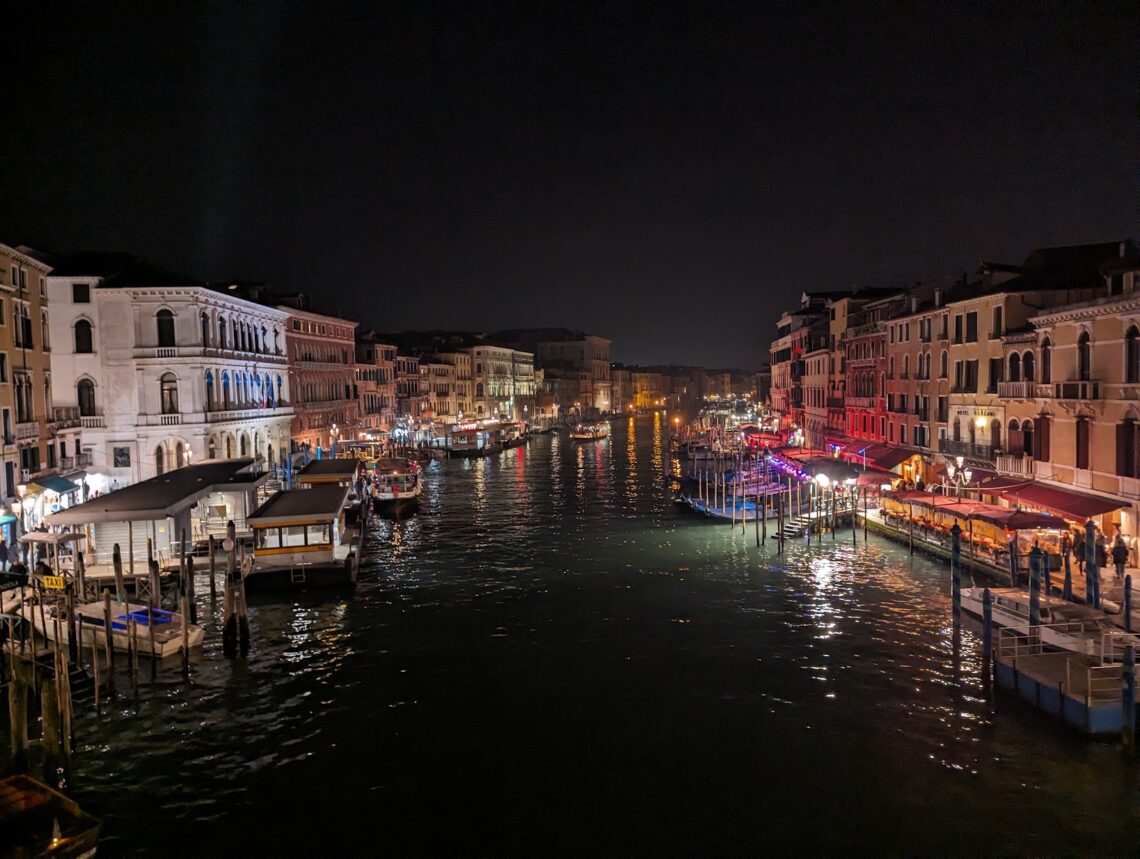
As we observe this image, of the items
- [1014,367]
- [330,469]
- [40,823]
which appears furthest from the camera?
[330,469]

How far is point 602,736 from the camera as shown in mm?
14445

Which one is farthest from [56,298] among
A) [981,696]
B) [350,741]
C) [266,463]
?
[981,696]

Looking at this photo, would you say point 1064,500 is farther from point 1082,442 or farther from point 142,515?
point 142,515

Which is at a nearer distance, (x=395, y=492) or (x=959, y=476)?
(x=959, y=476)

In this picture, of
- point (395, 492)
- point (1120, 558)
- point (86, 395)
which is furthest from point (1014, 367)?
point (86, 395)

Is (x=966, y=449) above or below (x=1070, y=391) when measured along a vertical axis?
below

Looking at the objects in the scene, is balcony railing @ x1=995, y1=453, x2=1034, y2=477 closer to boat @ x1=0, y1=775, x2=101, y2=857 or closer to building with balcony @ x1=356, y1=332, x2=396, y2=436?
boat @ x1=0, y1=775, x2=101, y2=857

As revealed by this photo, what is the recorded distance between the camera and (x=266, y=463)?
43562 millimetres

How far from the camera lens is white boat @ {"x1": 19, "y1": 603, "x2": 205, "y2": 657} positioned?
1803 cm

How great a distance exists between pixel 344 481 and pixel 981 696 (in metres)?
26.5

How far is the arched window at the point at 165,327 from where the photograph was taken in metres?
35.8

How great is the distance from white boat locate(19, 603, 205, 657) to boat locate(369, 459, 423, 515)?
2055cm

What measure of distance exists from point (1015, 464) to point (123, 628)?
A: 25.3 metres

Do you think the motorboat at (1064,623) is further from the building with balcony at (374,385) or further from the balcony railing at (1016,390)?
the building with balcony at (374,385)
